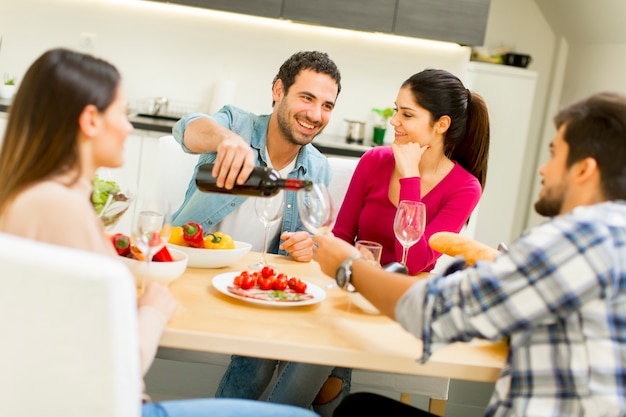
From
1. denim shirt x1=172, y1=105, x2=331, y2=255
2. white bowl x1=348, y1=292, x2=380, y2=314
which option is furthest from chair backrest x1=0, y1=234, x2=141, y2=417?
denim shirt x1=172, y1=105, x2=331, y2=255

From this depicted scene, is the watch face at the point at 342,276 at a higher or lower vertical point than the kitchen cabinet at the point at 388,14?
lower

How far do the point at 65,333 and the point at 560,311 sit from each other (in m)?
0.81

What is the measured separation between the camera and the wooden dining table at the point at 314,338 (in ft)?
4.82

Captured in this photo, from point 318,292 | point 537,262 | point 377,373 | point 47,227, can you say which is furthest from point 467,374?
point 47,227

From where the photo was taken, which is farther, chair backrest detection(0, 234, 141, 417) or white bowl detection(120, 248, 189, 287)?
white bowl detection(120, 248, 189, 287)

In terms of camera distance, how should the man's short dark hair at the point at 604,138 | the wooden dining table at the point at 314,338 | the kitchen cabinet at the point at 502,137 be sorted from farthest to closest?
the kitchen cabinet at the point at 502,137 → the wooden dining table at the point at 314,338 → the man's short dark hair at the point at 604,138

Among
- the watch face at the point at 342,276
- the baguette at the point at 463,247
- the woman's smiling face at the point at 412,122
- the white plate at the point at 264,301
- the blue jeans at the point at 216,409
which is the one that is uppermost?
the woman's smiling face at the point at 412,122

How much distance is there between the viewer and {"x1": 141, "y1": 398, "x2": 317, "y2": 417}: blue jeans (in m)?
1.43

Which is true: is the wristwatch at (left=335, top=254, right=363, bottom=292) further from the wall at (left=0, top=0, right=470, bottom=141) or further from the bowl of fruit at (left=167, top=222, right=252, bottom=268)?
the wall at (left=0, top=0, right=470, bottom=141)

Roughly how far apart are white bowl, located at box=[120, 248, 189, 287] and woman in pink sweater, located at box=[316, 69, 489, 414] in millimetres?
940

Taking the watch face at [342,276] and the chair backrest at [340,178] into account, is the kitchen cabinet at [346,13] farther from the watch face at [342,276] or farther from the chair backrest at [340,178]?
the watch face at [342,276]

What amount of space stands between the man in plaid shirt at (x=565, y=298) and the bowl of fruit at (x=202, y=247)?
67 cm

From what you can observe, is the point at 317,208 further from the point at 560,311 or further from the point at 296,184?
the point at 560,311

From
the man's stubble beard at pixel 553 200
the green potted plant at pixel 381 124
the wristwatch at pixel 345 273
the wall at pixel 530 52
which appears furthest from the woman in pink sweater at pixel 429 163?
the wall at pixel 530 52
